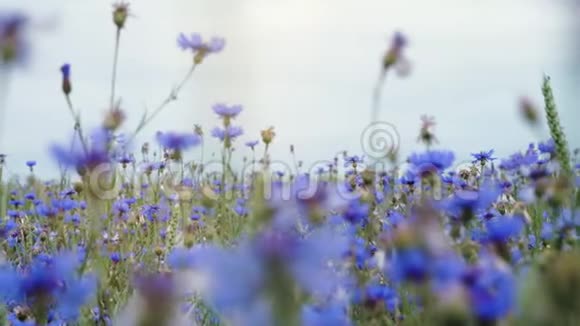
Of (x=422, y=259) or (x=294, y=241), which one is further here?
(x=422, y=259)

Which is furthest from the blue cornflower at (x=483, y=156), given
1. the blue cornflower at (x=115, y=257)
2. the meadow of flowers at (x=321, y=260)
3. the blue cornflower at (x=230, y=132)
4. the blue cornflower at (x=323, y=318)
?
the blue cornflower at (x=323, y=318)

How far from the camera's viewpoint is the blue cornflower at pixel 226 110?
348 cm

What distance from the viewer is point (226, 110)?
11.5 feet

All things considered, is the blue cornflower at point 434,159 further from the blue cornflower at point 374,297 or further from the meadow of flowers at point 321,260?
the blue cornflower at point 374,297

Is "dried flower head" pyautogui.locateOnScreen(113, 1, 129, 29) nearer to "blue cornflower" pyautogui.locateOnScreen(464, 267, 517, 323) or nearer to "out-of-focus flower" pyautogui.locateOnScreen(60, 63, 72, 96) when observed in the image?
"out-of-focus flower" pyautogui.locateOnScreen(60, 63, 72, 96)

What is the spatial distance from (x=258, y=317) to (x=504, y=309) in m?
0.38

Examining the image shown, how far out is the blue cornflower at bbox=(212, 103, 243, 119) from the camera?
3480mm

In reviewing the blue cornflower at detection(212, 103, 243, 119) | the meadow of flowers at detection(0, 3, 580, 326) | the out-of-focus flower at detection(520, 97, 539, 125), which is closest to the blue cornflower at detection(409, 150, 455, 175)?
the meadow of flowers at detection(0, 3, 580, 326)

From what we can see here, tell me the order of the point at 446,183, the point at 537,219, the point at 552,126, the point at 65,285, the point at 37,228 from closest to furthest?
the point at 65,285 → the point at 552,126 → the point at 537,219 → the point at 446,183 → the point at 37,228

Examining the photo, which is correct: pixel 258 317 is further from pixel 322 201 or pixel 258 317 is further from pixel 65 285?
Answer: pixel 65 285

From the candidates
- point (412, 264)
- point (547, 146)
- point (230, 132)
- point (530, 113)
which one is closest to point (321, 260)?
point (412, 264)

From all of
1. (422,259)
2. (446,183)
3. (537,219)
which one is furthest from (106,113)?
(446,183)

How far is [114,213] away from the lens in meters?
4.23

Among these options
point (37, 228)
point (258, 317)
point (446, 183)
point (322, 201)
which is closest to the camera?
point (258, 317)
